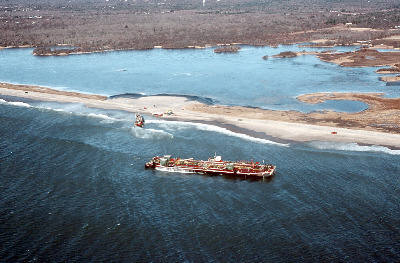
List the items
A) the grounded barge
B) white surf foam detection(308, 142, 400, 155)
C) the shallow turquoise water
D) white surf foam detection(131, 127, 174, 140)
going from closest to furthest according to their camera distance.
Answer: the grounded barge < white surf foam detection(308, 142, 400, 155) < white surf foam detection(131, 127, 174, 140) < the shallow turquoise water

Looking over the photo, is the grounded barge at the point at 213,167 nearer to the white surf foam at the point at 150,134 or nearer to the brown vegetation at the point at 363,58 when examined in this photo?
the white surf foam at the point at 150,134

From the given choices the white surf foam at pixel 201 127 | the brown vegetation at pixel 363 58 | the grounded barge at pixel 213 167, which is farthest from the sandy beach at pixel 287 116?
the brown vegetation at pixel 363 58

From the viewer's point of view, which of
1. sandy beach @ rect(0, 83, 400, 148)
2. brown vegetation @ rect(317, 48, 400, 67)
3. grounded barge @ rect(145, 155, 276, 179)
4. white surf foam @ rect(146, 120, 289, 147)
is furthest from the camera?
brown vegetation @ rect(317, 48, 400, 67)

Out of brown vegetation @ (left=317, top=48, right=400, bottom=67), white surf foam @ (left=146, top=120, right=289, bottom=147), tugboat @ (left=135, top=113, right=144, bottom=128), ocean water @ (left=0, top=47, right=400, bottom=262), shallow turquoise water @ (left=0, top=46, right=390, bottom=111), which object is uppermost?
brown vegetation @ (left=317, top=48, right=400, bottom=67)

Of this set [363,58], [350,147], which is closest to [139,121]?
[350,147]

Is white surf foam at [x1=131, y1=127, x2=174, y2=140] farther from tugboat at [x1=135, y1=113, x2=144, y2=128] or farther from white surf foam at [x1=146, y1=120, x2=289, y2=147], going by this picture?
white surf foam at [x1=146, y1=120, x2=289, y2=147]

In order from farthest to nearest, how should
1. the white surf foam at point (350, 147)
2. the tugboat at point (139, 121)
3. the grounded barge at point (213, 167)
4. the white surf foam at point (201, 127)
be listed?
1. the tugboat at point (139, 121)
2. the white surf foam at point (201, 127)
3. the white surf foam at point (350, 147)
4. the grounded barge at point (213, 167)

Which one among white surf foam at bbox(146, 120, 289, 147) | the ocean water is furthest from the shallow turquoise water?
the ocean water

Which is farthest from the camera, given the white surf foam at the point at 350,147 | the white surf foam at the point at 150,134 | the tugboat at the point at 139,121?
the tugboat at the point at 139,121
